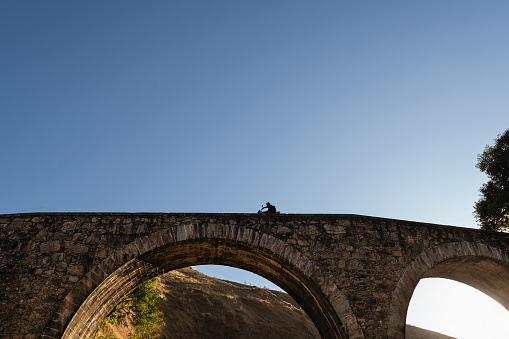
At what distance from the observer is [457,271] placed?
10.8 metres

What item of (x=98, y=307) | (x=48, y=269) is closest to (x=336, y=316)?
(x=98, y=307)

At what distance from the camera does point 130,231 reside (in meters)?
9.21

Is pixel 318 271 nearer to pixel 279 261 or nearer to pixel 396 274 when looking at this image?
pixel 279 261

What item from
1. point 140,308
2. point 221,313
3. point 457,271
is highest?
point 457,271

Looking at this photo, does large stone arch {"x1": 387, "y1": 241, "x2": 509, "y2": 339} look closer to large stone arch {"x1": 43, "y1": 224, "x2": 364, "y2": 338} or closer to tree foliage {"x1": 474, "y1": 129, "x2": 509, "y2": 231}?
large stone arch {"x1": 43, "y1": 224, "x2": 364, "y2": 338}

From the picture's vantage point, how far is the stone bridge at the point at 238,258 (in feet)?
27.2

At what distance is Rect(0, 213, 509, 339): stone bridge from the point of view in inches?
326

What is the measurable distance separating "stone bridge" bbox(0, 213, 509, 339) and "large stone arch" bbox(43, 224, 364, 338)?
3cm

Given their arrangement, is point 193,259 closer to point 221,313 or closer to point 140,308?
point 140,308

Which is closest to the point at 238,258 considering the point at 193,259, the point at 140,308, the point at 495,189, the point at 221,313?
the point at 193,259

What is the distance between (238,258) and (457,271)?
23.5ft

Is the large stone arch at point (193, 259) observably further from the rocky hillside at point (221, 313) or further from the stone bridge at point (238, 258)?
the rocky hillside at point (221, 313)

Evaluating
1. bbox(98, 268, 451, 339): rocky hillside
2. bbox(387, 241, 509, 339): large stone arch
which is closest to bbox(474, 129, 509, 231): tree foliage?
bbox(387, 241, 509, 339): large stone arch

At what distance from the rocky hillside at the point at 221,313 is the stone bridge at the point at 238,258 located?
36.9ft
